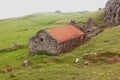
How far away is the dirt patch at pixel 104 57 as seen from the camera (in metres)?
44.4

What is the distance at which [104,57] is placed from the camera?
45.8 m

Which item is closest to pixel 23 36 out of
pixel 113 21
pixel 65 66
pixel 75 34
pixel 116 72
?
pixel 113 21

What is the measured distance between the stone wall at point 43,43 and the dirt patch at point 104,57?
1265 cm

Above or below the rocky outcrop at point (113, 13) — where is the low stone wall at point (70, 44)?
below

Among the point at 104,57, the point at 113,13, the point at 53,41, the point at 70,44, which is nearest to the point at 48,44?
the point at 53,41

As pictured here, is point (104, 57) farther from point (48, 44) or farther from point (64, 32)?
point (64, 32)

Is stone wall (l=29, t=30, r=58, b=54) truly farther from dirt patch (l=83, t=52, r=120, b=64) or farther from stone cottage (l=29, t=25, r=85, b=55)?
dirt patch (l=83, t=52, r=120, b=64)

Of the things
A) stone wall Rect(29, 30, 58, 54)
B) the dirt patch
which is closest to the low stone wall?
stone wall Rect(29, 30, 58, 54)

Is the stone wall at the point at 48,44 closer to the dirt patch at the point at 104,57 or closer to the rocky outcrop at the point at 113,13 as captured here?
the dirt patch at the point at 104,57

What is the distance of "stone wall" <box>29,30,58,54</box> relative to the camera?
2271 inches

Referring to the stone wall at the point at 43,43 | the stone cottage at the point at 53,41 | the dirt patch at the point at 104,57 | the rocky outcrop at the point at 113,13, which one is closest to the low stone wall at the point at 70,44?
the stone cottage at the point at 53,41

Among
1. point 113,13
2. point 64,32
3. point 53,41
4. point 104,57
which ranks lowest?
point 104,57

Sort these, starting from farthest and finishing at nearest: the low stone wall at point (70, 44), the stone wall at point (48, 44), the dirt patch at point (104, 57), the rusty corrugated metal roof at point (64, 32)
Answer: the rusty corrugated metal roof at point (64, 32) < the low stone wall at point (70, 44) < the stone wall at point (48, 44) < the dirt patch at point (104, 57)

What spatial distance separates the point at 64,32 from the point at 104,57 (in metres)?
21.0
